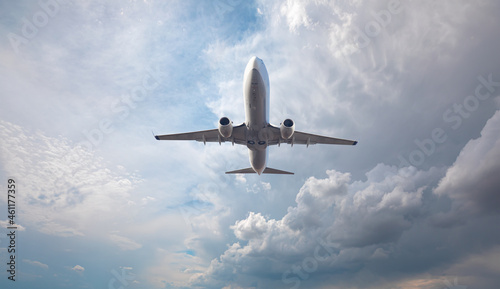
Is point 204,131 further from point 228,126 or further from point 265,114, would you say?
point 265,114

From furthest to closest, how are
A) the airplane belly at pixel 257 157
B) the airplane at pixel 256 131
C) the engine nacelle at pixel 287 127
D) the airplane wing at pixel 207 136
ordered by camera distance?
1. the airplane belly at pixel 257 157
2. the airplane wing at pixel 207 136
3. the engine nacelle at pixel 287 127
4. the airplane at pixel 256 131

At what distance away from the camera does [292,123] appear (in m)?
29.3

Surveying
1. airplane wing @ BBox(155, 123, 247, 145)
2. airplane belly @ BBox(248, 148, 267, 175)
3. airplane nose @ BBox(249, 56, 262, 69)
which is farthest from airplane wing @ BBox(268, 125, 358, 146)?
airplane nose @ BBox(249, 56, 262, 69)

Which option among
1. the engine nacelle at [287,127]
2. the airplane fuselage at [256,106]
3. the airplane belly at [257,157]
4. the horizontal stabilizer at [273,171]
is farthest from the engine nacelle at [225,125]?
the horizontal stabilizer at [273,171]

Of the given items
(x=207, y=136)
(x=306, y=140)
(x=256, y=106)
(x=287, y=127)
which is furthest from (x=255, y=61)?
(x=306, y=140)

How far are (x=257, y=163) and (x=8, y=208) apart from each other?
87.8 ft

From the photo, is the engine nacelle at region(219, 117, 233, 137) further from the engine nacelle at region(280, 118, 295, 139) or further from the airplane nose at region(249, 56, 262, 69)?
the airplane nose at region(249, 56, 262, 69)

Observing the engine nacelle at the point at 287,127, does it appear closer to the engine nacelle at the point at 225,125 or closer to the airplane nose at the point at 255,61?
the engine nacelle at the point at 225,125

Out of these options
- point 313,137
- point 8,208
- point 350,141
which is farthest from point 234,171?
point 8,208

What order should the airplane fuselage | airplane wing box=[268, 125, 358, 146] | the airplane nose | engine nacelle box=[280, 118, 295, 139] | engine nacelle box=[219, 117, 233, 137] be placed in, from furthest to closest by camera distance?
airplane wing box=[268, 125, 358, 146] < engine nacelle box=[280, 118, 295, 139] < engine nacelle box=[219, 117, 233, 137] < the airplane fuselage < the airplane nose

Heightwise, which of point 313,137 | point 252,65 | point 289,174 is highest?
point 252,65

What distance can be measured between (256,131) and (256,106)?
13.7 feet

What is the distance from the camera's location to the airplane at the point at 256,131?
26.0m

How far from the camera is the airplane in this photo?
26047 millimetres
